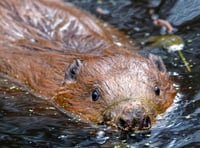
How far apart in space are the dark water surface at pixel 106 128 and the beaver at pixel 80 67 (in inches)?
4.4

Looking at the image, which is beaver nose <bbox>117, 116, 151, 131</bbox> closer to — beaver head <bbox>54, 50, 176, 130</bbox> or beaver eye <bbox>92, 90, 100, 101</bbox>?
beaver head <bbox>54, 50, 176, 130</bbox>

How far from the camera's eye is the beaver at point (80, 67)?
7.03 meters

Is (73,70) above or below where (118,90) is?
above

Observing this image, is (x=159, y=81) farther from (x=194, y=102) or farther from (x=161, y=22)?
(x=161, y=22)

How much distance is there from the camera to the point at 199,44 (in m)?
9.04

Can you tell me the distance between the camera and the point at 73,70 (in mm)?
7598

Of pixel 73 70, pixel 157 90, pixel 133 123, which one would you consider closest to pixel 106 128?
pixel 133 123

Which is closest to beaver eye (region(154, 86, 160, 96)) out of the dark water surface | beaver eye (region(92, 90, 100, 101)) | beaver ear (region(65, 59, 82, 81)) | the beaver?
the beaver

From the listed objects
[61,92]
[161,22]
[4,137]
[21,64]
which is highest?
[161,22]

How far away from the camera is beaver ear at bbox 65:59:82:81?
7.57 meters

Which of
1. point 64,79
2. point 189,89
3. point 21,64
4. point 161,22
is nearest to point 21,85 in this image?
point 21,64

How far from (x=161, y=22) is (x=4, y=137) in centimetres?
411

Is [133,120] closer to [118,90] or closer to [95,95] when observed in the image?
[118,90]

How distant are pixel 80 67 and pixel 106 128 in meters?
0.95
